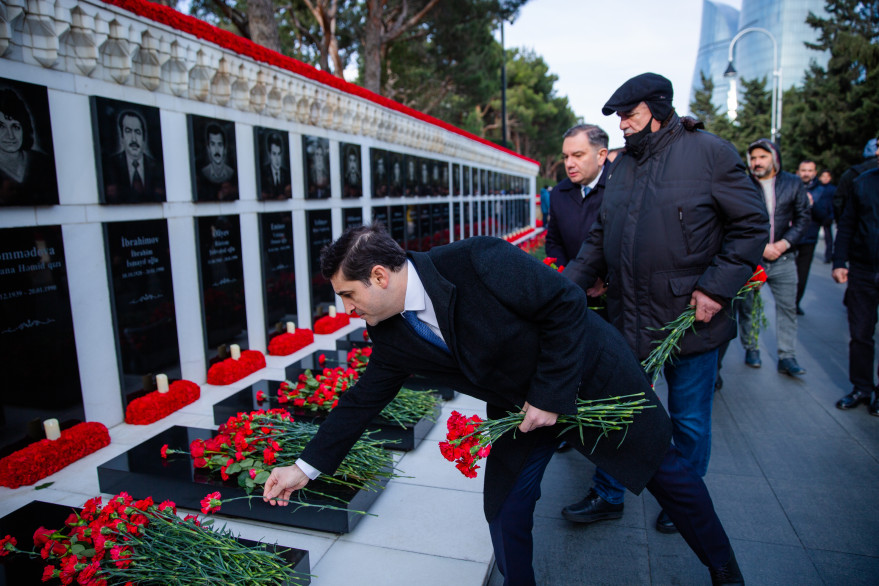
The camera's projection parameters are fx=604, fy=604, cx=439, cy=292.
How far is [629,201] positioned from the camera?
9.02 ft

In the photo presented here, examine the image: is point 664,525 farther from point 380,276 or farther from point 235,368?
point 235,368

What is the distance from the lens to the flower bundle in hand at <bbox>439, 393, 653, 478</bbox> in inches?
79.7

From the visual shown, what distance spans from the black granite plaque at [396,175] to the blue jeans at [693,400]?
691cm

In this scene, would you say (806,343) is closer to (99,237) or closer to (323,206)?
(323,206)

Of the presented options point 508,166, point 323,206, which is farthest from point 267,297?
point 508,166

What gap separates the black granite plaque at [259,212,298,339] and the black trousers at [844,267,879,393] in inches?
197

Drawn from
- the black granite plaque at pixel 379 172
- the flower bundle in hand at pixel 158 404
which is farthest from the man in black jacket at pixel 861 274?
the black granite plaque at pixel 379 172

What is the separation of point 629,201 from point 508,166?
1863 centimetres

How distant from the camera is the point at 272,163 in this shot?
6.10 m

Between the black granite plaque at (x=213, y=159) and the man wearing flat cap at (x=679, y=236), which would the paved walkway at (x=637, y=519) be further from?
the black granite plaque at (x=213, y=159)

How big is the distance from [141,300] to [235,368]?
1.04 m

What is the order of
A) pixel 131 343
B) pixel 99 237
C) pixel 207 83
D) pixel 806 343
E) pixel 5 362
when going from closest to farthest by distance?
pixel 5 362 → pixel 99 237 → pixel 131 343 → pixel 207 83 → pixel 806 343

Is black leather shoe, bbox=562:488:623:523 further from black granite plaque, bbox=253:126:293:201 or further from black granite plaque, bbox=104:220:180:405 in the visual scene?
black granite plaque, bbox=253:126:293:201

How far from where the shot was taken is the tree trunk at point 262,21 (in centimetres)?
1108
